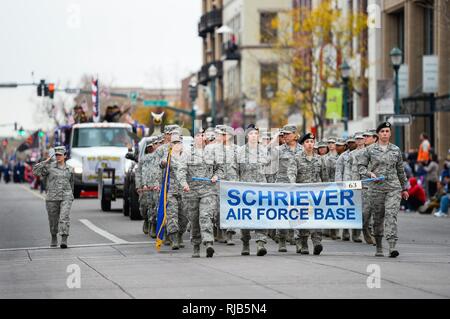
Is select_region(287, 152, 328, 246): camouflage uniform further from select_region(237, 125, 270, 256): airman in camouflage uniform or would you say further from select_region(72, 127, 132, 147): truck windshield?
select_region(72, 127, 132, 147): truck windshield

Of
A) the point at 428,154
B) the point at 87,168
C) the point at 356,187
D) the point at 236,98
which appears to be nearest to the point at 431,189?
the point at 428,154

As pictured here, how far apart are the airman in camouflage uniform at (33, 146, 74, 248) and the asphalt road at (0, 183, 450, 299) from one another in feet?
1.87

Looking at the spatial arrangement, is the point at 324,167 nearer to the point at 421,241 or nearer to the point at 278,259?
the point at 421,241

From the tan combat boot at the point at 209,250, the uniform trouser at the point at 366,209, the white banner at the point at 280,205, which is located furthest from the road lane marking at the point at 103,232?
the uniform trouser at the point at 366,209

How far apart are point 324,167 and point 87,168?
57.8ft

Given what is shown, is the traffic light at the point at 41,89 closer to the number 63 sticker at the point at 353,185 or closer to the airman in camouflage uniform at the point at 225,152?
the airman in camouflage uniform at the point at 225,152

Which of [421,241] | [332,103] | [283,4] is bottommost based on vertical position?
[421,241]

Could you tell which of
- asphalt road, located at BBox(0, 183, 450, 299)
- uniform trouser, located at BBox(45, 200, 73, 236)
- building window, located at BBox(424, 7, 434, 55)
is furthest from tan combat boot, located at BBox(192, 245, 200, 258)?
building window, located at BBox(424, 7, 434, 55)

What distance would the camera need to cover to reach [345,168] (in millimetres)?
23172

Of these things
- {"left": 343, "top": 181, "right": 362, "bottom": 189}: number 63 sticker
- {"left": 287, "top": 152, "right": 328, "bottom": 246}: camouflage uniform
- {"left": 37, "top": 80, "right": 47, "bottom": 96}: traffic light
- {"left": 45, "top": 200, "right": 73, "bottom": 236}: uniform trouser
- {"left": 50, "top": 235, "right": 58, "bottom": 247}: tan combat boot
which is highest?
{"left": 37, "top": 80, "right": 47, "bottom": 96}: traffic light

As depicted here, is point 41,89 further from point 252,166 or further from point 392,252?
point 392,252

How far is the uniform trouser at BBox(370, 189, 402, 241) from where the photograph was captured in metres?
18.1

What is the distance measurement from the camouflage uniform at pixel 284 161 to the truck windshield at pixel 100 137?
2114 cm

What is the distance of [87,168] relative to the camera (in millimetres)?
40094
